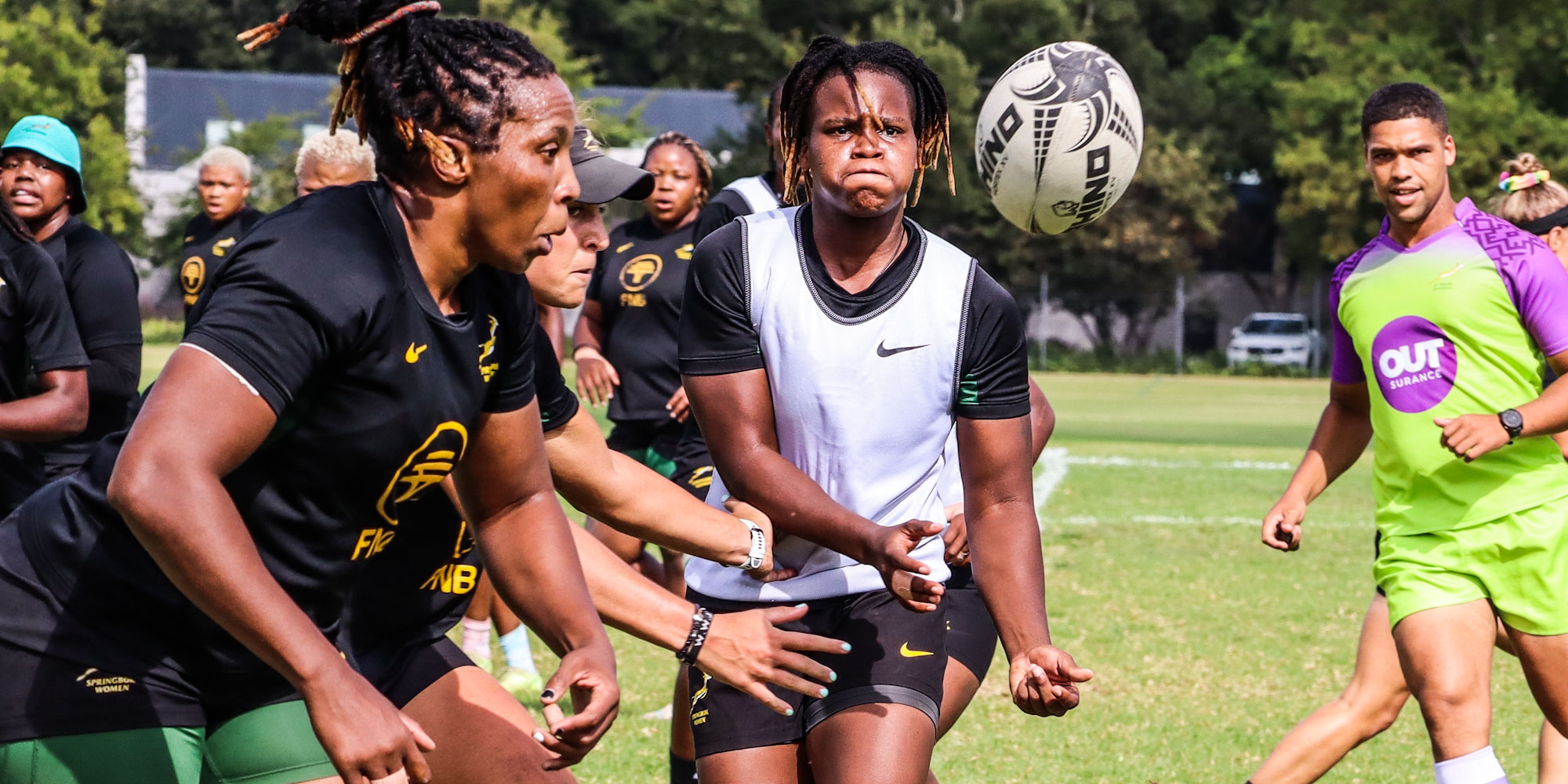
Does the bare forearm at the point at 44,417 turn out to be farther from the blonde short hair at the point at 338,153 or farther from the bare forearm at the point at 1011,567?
the bare forearm at the point at 1011,567

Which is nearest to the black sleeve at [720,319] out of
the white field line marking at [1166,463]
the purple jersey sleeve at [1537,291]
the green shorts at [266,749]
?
the green shorts at [266,749]

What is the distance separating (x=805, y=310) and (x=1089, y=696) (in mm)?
4425

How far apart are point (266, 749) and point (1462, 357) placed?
390cm

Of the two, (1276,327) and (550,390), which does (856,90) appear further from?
(1276,327)

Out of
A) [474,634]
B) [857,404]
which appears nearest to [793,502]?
[857,404]

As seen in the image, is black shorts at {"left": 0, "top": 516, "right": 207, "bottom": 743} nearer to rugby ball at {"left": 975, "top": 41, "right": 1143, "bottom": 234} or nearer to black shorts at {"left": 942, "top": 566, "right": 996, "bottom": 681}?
black shorts at {"left": 942, "top": 566, "right": 996, "bottom": 681}

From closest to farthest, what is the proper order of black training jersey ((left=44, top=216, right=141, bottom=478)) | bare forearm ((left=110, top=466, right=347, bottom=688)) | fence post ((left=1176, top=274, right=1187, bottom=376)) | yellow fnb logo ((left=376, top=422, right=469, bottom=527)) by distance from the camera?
1. bare forearm ((left=110, top=466, right=347, bottom=688))
2. yellow fnb logo ((left=376, top=422, right=469, bottom=527))
3. black training jersey ((left=44, top=216, right=141, bottom=478))
4. fence post ((left=1176, top=274, right=1187, bottom=376))

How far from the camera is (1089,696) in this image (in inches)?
307

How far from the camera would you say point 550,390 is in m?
3.85

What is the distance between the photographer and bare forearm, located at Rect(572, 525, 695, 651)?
3676mm

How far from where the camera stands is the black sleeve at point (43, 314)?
18.7 ft

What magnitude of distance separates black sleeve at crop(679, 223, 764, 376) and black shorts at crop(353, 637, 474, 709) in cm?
95

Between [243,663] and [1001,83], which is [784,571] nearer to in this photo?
[243,663]

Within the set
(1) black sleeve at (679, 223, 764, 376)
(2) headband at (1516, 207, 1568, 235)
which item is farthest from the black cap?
(2) headband at (1516, 207, 1568, 235)
